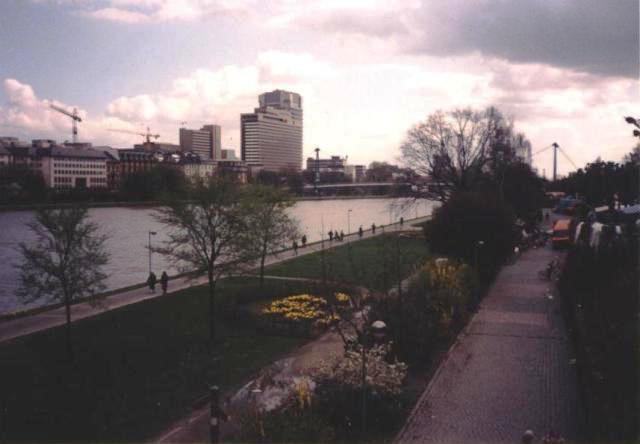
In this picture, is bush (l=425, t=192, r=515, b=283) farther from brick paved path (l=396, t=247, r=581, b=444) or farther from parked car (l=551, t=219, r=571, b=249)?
parked car (l=551, t=219, r=571, b=249)

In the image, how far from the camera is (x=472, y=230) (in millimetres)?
26328

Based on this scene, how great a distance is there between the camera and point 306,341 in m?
18.7

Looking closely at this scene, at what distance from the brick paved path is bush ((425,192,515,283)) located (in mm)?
4885

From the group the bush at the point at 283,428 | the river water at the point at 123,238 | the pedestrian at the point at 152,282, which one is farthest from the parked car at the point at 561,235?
the bush at the point at 283,428

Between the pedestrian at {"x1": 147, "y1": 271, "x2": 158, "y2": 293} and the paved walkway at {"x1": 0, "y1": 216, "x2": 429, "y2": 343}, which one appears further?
the pedestrian at {"x1": 147, "y1": 271, "x2": 158, "y2": 293}

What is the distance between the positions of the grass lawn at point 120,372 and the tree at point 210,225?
6.99ft

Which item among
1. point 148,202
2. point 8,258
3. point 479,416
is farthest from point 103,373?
point 148,202

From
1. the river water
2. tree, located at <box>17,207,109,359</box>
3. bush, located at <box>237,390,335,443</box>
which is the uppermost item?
tree, located at <box>17,207,109,359</box>

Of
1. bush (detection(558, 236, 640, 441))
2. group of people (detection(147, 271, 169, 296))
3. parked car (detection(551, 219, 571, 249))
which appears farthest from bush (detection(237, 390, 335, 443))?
parked car (detection(551, 219, 571, 249))

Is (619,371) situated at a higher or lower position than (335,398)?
higher

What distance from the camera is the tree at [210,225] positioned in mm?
21297

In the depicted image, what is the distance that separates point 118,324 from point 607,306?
15.3 m

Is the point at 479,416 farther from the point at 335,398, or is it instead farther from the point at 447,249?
the point at 447,249

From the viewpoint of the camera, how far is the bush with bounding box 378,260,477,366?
15.4m
